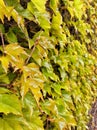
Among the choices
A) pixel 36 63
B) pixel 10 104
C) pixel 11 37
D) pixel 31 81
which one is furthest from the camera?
pixel 36 63

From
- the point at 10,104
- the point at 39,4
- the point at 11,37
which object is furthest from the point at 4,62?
the point at 39,4

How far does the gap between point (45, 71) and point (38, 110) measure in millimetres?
356

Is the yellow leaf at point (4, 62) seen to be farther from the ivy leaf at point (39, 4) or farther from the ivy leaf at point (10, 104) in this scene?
the ivy leaf at point (39, 4)

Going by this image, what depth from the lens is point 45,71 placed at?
2031 millimetres

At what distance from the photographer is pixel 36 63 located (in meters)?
1.84

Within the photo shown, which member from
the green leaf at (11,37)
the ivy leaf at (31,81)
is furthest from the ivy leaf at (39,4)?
the ivy leaf at (31,81)

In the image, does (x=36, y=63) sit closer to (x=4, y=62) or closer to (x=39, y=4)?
(x=39, y=4)

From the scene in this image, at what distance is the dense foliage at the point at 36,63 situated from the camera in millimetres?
1403

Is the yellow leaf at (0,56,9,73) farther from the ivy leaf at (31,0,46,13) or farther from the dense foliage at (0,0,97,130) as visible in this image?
the ivy leaf at (31,0,46,13)

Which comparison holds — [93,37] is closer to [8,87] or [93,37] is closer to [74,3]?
[74,3]

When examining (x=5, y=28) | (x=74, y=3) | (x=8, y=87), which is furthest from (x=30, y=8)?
(x=74, y=3)

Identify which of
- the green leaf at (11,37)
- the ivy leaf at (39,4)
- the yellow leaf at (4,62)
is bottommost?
the yellow leaf at (4,62)

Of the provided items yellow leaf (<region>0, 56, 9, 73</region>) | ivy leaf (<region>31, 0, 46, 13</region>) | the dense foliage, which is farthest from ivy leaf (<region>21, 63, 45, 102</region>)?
ivy leaf (<region>31, 0, 46, 13</region>)

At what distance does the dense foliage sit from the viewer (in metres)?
1.40
